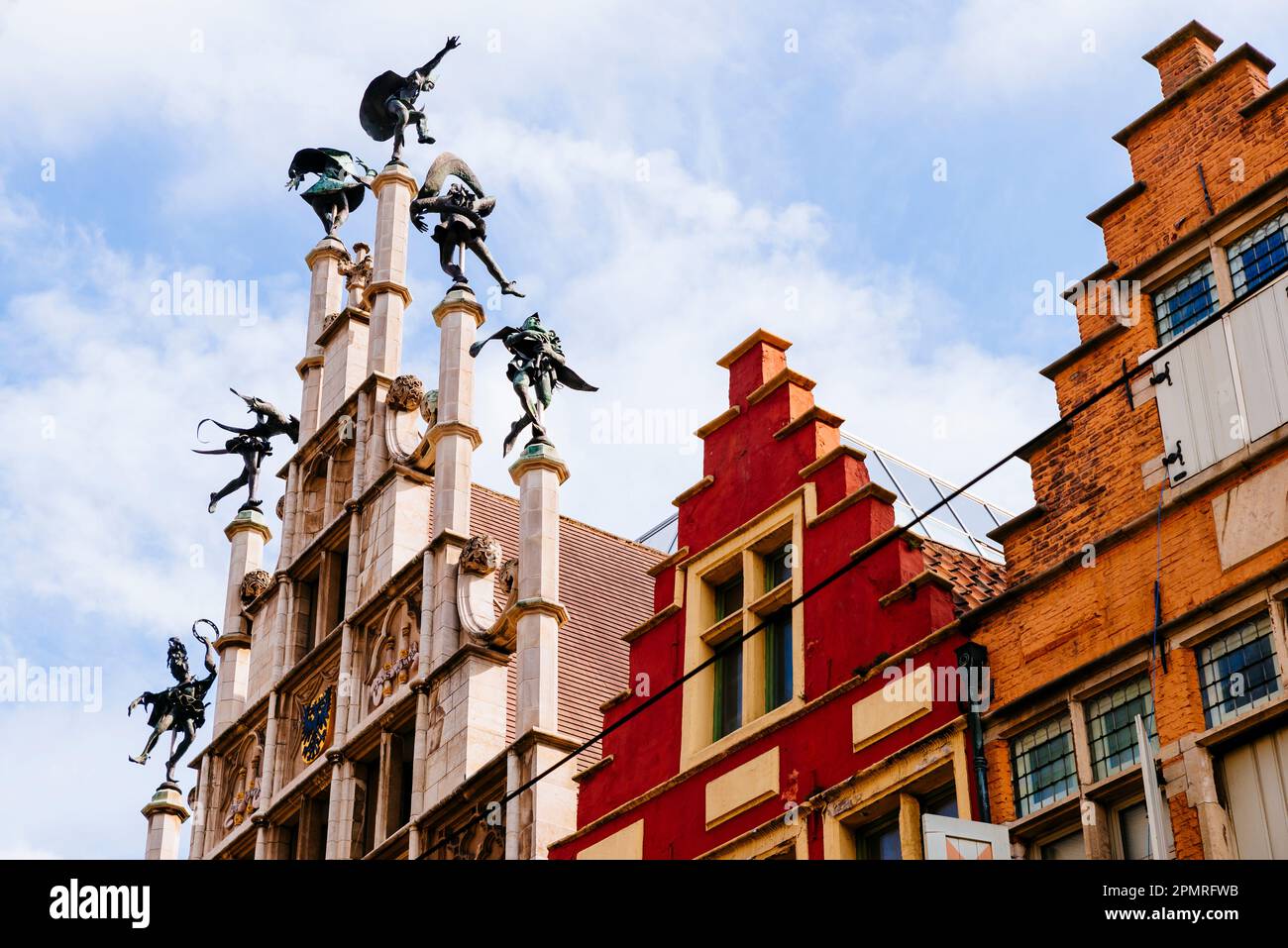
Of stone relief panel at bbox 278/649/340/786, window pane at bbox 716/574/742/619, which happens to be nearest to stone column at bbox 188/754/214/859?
stone relief panel at bbox 278/649/340/786

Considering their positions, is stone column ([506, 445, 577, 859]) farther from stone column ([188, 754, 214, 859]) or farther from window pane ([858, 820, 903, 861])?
stone column ([188, 754, 214, 859])

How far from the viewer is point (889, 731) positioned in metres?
20.2

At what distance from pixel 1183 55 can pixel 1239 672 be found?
6273 millimetres

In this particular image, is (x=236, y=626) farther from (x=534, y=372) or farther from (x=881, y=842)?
(x=881, y=842)

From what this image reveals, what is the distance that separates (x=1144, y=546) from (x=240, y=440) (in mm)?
19830

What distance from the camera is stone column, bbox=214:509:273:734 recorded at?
33469 millimetres

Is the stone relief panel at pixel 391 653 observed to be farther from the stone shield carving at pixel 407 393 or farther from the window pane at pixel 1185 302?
the window pane at pixel 1185 302

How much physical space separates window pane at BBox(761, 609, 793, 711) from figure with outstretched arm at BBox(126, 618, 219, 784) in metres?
13.7

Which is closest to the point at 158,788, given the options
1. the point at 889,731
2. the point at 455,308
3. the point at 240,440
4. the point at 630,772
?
the point at 240,440

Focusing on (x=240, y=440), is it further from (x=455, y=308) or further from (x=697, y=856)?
(x=697, y=856)

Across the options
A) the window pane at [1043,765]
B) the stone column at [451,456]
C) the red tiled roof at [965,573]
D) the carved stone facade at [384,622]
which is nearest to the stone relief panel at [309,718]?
the carved stone facade at [384,622]

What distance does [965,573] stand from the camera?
73.7 ft

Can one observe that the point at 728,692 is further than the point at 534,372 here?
No

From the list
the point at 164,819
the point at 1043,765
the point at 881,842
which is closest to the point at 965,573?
the point at 881,842
